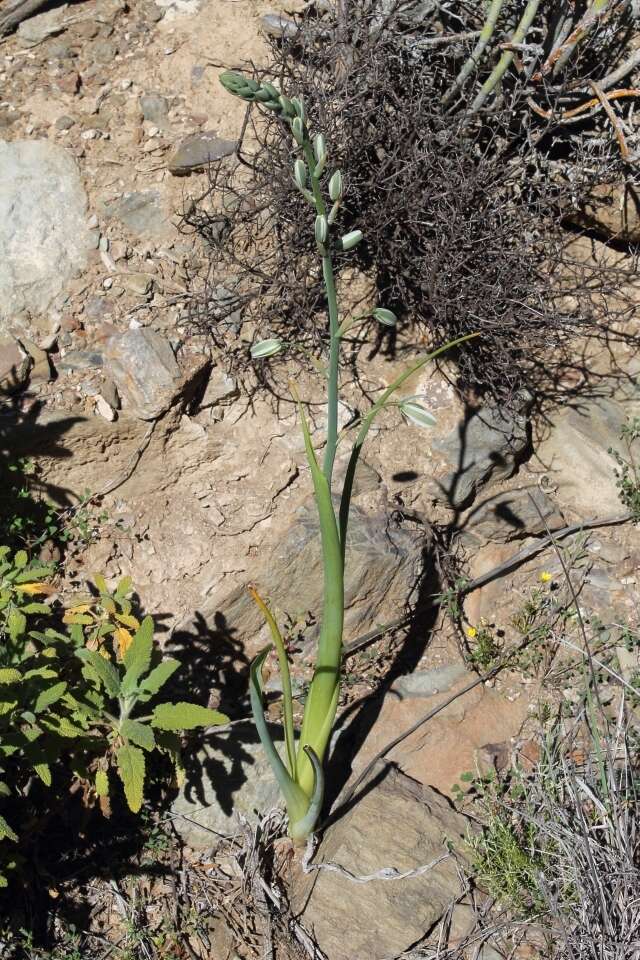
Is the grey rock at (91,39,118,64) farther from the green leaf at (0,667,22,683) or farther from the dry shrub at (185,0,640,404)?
the green leaf at (0,667,22,683)

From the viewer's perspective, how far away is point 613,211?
377 centimetres

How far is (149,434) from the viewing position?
136 inches

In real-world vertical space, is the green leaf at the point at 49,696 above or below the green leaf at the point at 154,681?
above

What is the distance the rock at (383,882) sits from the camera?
2.75 metres

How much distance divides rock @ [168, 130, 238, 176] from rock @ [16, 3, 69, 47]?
94cm

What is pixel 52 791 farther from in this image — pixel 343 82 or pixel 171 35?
pixel 171 35

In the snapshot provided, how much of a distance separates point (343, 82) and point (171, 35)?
Result: 1.08 m

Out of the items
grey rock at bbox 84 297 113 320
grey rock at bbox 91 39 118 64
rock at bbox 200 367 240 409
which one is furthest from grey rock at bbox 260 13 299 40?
rock at bbox 200 367 240 409

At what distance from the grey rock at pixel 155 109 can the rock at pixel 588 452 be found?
2.18 m

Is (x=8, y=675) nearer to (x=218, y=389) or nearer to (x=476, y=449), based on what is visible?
(x=218, y=389)

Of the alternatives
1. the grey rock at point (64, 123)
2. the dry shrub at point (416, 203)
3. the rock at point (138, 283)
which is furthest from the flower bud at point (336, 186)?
the grey rock at point (64, 123)

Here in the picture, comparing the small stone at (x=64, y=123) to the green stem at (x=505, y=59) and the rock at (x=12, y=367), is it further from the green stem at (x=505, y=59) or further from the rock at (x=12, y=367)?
the green stem at (x=505, y=59)

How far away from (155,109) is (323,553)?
2338 millimetres

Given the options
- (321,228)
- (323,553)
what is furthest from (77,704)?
(321,228)
